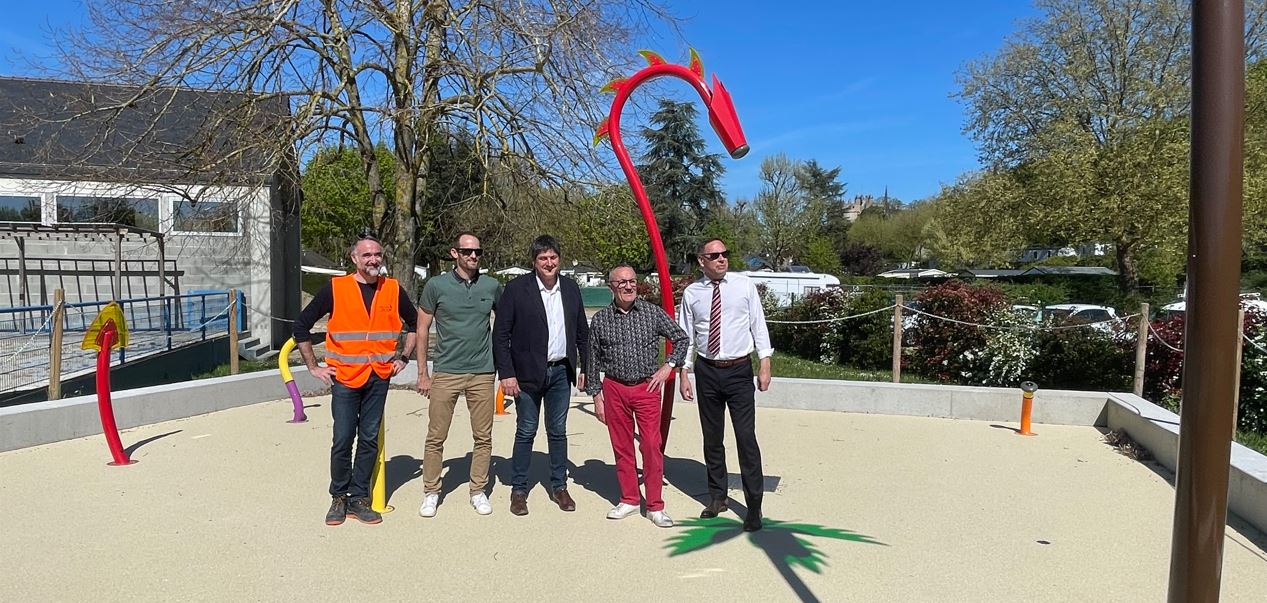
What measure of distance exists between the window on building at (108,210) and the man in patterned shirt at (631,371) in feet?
30.3

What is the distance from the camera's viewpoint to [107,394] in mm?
6059

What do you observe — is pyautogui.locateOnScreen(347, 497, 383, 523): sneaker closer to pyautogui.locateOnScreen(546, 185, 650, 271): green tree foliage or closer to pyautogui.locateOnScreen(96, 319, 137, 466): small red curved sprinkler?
pyautogui.locateOnScreen(96, 319, 137, 466): small red curved sprinkler

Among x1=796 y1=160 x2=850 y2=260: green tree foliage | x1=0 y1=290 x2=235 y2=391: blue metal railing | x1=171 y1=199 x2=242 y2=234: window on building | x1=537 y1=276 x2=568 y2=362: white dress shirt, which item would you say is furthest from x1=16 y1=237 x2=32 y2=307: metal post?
x1=796 y1=160 x2=850 y2=260: green tree foliage

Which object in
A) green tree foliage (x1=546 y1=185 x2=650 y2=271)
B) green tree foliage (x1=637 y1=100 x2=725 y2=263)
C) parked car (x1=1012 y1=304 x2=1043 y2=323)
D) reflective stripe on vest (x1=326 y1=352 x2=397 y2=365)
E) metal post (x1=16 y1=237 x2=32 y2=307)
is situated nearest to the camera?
reflective stripe on vest (x1=326 y1=352 x2=397 y2=365)

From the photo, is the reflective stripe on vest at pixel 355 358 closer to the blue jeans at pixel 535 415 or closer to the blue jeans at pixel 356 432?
the blue jeans at pixel 356 432

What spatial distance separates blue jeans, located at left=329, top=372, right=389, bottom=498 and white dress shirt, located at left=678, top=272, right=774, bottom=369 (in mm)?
1947

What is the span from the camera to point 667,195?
141 feet

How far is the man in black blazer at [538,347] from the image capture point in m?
4.79

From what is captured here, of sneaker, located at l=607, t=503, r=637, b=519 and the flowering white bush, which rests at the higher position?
the flowering white bush

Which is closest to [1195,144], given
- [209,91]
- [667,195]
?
[209,91]

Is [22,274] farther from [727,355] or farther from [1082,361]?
[1082,361]

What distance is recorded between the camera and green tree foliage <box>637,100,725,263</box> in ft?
140

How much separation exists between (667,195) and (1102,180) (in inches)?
976

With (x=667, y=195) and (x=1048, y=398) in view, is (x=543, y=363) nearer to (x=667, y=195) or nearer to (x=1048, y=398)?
(x=1048, y=398)
